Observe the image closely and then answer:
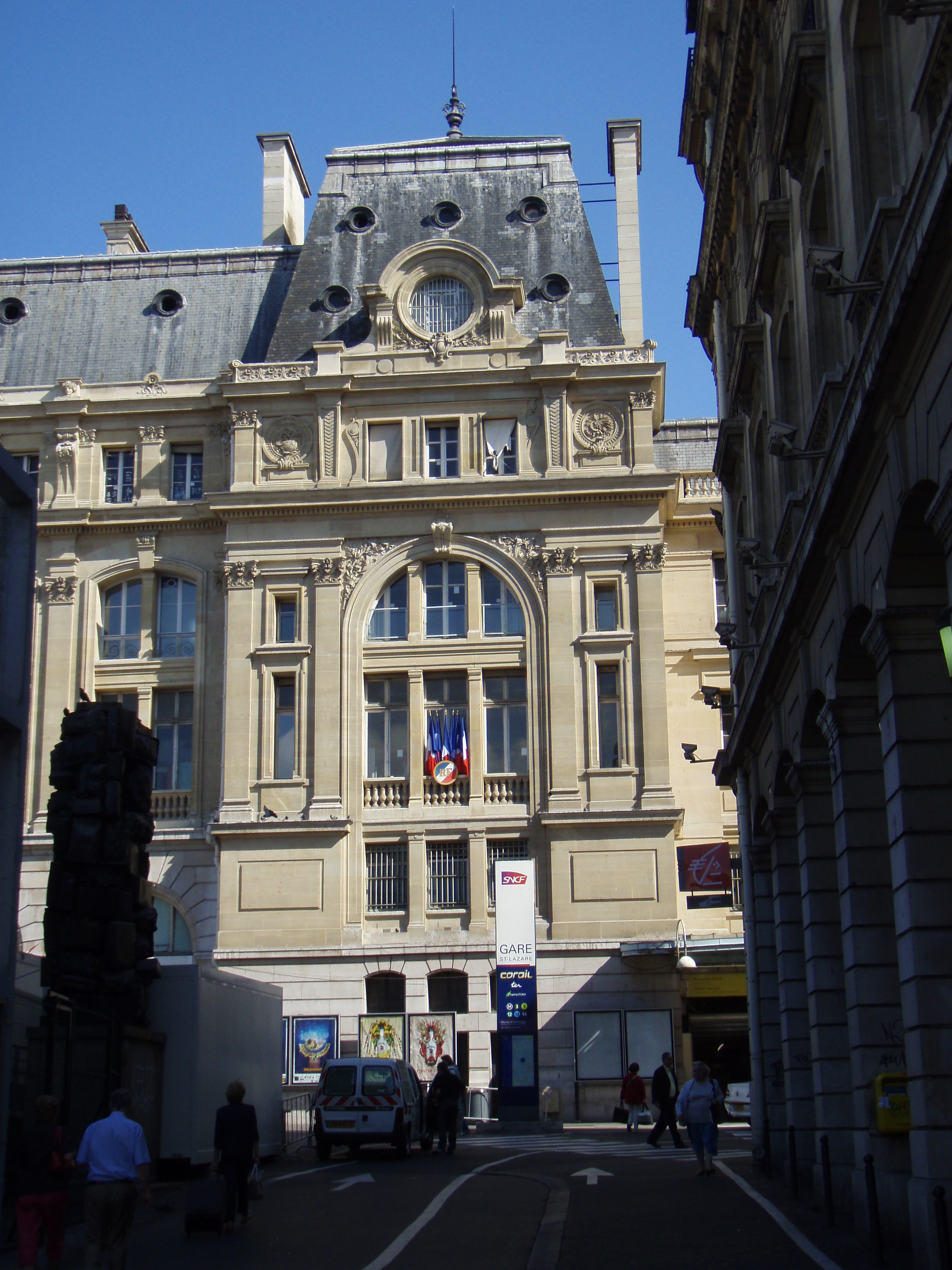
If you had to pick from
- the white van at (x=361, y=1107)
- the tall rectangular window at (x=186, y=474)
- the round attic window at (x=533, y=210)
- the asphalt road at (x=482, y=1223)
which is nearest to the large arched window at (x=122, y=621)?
the tall rectangular window at (x=186, y=474)

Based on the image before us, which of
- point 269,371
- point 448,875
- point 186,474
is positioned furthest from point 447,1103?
point 269,371

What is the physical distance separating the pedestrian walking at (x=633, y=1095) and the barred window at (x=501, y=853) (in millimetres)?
8258

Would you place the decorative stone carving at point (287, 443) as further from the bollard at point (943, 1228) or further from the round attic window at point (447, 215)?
the bollard at point (943, 1228)

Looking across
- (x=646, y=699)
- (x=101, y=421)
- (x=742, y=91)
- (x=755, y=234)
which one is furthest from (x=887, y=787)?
(x=101, y=421)

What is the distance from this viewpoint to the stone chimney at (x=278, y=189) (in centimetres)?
5575

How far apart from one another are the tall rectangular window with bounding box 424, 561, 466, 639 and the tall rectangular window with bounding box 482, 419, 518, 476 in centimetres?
311

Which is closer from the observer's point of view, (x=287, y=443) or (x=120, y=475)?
(x=287, y=443)

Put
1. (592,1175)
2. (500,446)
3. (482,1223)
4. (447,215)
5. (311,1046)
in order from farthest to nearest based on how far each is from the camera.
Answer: (447,215)
(500,446)
(311,1046)
(592,1175)
(482,1223)

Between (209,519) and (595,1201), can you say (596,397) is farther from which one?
(595,1201)

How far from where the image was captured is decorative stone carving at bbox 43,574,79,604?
47375mm

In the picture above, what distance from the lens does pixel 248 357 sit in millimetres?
51594

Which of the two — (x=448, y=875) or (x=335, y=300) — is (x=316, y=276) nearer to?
(x=335, y=300)

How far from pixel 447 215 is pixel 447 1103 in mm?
31222

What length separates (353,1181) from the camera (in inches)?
899
